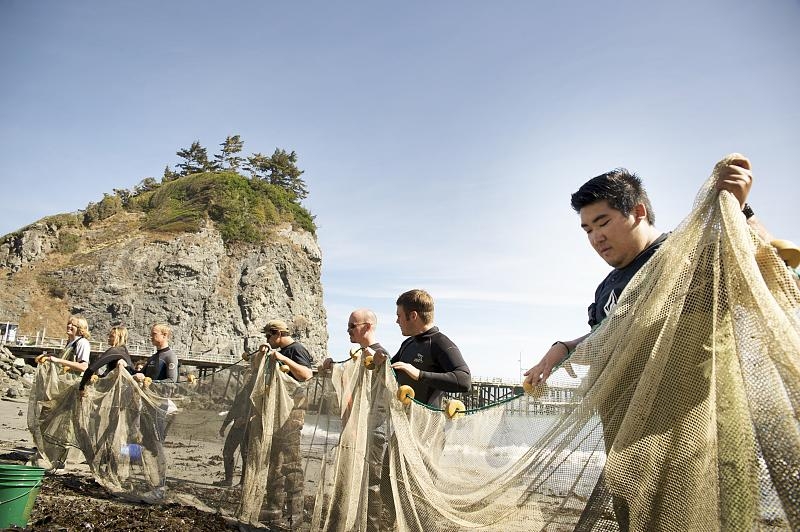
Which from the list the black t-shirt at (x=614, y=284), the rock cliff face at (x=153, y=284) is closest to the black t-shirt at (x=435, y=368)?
the black t-shirt at (x=614, y=284)

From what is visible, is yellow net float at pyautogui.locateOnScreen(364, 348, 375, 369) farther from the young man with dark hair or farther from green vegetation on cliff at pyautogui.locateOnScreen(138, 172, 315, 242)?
green vegetation on cliff at pyautogui.locateOnScreen(138, 172, 315, 242)

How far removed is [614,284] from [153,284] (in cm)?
4864

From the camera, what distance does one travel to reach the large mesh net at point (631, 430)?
164cm

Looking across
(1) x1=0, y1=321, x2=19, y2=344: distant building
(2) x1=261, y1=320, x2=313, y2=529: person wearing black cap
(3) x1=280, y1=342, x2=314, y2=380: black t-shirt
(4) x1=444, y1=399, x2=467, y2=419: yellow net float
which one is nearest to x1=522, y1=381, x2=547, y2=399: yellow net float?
(4) x1=444, y1=399, x2=467, y2=419: yellow net float

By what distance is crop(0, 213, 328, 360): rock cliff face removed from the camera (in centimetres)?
4409

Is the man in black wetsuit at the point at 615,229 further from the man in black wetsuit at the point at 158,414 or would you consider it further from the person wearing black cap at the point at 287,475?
the man in black wetsuit at the point at 158,414

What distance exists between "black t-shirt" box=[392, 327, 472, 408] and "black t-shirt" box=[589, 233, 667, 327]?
1326mm

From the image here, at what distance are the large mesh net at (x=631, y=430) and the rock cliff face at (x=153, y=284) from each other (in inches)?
1779

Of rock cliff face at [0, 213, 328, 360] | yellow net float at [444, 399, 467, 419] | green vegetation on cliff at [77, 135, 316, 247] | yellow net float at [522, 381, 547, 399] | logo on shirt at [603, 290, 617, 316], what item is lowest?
yellow net float at [444, 399, 467, 419]

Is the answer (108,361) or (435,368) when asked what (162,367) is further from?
(435,368)

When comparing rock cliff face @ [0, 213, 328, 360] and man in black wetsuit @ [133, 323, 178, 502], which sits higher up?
rock cliff face @ [0, 213, 328, 360]

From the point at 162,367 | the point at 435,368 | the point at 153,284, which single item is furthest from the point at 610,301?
the point at 153,284

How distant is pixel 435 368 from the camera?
4.11 m

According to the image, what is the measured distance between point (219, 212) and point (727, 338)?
54.1m
